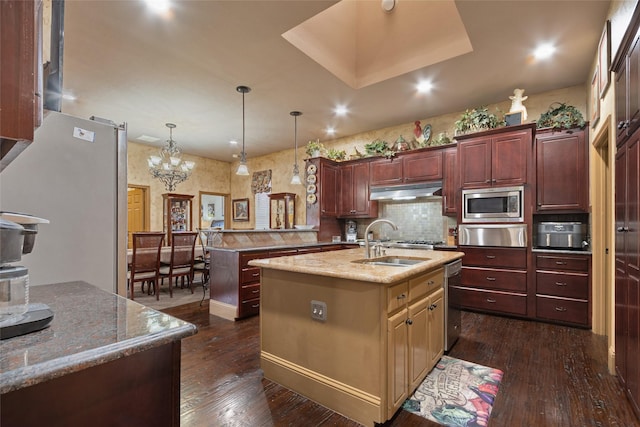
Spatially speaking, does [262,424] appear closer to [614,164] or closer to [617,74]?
[614,164]

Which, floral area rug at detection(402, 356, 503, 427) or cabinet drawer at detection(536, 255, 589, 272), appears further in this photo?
cabinet drawer at detection(536, 255, 589, 272)

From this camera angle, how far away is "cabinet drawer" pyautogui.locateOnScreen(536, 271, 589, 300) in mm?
3385

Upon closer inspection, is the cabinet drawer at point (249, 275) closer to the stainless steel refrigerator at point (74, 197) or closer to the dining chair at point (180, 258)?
the dining chair at point (180, 258)

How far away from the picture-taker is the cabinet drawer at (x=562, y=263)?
3396 mm

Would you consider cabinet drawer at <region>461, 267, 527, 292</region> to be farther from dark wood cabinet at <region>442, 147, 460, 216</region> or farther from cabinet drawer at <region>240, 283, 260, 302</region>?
cabinet drawer at <region>240, 283, 260, 302</region>

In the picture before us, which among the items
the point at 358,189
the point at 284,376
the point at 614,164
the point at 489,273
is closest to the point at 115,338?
the point at 284,376

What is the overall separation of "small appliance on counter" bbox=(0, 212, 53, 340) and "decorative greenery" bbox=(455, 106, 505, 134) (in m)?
4.52

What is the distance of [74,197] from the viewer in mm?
1688

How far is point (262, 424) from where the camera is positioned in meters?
1.77

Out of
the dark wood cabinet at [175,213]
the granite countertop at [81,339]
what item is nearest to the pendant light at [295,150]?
the dark wood cabinet at [175,213]

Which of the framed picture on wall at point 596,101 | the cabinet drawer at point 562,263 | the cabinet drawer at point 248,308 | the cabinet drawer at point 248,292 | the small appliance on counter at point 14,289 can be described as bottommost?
→ the cabinet drawer at point 248,308

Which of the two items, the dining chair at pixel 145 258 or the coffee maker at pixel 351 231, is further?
the coffee maker at pixel 351 231

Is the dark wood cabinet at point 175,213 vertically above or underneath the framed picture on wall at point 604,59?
underneath

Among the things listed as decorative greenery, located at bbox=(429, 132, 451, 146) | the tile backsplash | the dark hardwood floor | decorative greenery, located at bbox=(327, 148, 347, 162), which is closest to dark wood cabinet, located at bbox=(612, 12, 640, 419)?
the dark hardwood floor
